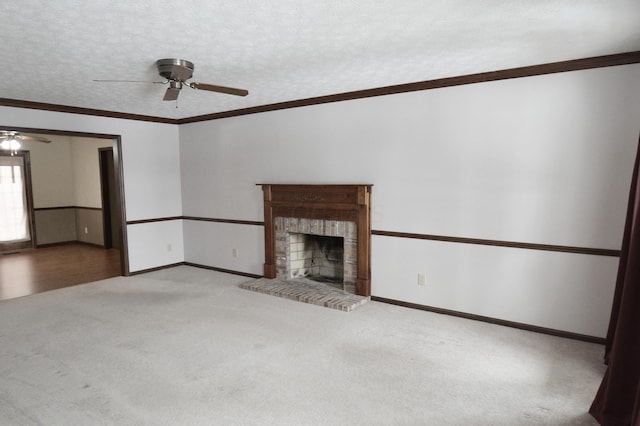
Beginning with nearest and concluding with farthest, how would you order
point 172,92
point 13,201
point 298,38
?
point 298,38 < point 172,92 < point 13,201

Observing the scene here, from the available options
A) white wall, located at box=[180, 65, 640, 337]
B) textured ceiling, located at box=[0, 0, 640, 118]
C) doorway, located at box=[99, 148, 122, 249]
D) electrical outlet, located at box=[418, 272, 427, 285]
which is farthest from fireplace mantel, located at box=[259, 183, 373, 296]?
doorway, located at box=[99, 148, 122, 249]

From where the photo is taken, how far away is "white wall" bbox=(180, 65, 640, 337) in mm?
3213

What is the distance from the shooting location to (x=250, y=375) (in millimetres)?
2822

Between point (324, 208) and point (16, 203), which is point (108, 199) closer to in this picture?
point (16, 203)

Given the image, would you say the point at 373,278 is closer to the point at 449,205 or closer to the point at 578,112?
the point at 449,205

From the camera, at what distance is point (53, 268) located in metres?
6.26

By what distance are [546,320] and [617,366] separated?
1.32 metres

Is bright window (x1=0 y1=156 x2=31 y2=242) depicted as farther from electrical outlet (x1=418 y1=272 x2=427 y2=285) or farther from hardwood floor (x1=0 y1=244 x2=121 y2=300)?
electrical outlet (x1=418 y1=272 x2=427 y2=285)

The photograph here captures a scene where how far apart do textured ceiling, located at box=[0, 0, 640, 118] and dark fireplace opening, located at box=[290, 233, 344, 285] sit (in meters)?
2.06

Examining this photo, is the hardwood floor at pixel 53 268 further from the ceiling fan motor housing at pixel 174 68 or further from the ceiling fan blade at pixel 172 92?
the ceiling fan motor housing at pixel 174 68

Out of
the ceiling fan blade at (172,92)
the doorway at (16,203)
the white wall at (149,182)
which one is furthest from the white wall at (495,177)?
the doorway at (16,203)

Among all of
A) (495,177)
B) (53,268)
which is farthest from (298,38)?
(53,268)

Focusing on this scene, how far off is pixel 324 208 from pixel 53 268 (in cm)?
466

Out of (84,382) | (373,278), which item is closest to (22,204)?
(84,382)
